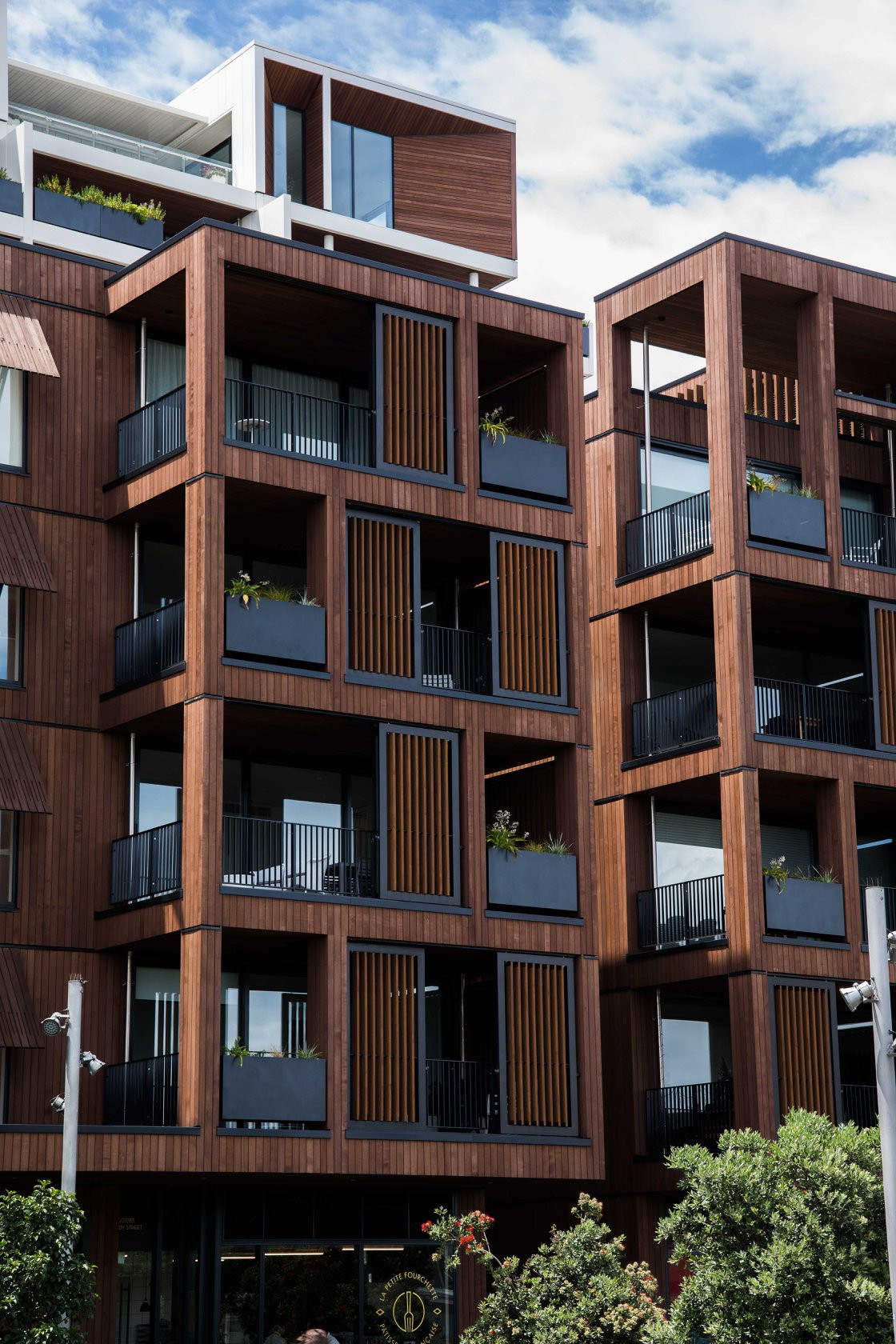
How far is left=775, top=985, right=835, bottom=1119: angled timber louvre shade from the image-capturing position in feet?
114

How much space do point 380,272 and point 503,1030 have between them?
1272 centimetres

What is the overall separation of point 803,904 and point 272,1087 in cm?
1062

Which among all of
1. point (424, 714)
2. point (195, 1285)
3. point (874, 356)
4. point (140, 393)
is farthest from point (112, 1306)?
point (874, 356)

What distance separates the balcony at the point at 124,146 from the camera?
4850 centimetres

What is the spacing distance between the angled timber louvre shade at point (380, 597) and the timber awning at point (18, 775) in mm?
5273

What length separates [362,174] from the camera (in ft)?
180

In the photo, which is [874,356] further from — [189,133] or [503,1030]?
[189,133]

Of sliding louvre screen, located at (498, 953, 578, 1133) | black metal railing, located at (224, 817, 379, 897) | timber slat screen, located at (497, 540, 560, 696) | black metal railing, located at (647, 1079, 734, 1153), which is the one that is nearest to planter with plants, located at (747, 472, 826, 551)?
timber slat screen, located at (497, 540, 560, 696)

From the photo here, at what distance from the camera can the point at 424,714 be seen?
110 ft

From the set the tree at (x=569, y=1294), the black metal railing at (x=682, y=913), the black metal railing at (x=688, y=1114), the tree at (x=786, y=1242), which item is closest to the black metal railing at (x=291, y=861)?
the tree at (x=569, y=1294)

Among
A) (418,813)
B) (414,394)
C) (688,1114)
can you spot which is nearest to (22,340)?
(414,394)

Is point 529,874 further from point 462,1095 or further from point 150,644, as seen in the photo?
Result: point 150,644

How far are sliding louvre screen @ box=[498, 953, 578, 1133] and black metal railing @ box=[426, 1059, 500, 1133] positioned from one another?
34 centimetres

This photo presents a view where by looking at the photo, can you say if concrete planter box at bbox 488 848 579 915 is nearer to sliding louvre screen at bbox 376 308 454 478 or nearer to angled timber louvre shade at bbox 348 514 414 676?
angled timber louvre shade at bbox 348 514 414 676
